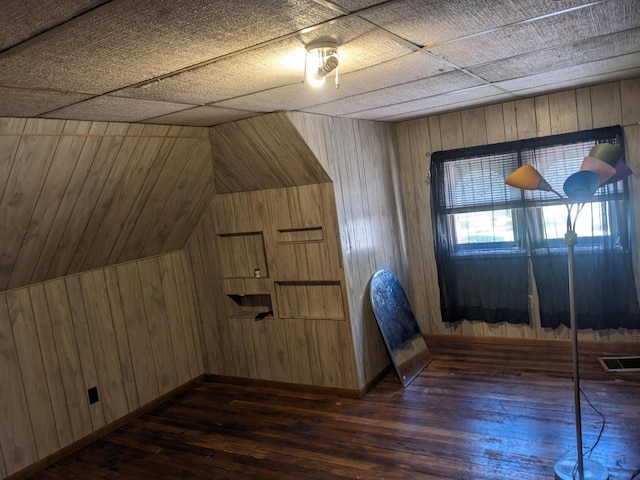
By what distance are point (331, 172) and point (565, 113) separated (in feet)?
7.00

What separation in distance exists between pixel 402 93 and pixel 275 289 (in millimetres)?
1984

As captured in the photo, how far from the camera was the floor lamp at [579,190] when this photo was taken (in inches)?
104

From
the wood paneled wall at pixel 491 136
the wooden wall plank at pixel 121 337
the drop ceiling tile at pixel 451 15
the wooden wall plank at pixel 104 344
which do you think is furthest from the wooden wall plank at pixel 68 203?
the wood paneled wall at pixel 491 136

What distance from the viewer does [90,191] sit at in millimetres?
3424

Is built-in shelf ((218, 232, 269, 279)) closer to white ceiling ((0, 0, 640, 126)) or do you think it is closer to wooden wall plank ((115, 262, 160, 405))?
wooden wall plank ((115, 262, 160, 405))

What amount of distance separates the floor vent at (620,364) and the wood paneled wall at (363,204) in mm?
1788

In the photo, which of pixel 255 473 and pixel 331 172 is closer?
pixel 255 473

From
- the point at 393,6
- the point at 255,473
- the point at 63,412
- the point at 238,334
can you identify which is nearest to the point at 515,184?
the point at 393,6

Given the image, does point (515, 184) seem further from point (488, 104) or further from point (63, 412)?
point (63, 412)

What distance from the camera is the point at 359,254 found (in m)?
4.32

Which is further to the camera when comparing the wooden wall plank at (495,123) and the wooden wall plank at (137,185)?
the wooden wall plank at (495,123)

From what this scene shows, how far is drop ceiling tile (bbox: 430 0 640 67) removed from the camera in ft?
6.63

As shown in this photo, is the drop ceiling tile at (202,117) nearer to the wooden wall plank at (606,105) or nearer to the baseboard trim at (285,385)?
the baseboard trim at (285,385)

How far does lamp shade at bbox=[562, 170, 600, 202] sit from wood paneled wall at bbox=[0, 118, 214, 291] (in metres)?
2.57
